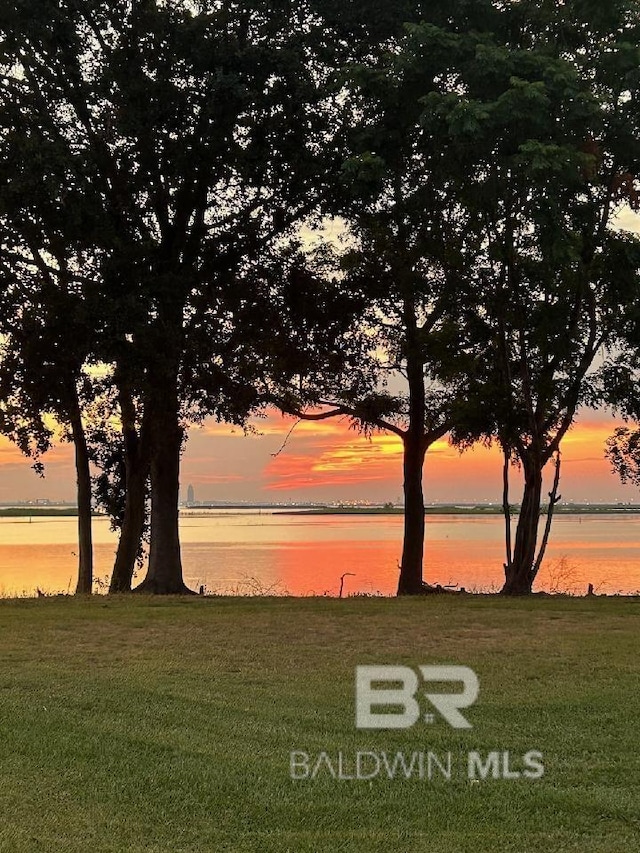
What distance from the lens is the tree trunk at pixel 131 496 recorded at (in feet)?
72.2

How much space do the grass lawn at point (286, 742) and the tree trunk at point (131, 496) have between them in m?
9.58

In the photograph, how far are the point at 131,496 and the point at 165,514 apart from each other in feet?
6.53

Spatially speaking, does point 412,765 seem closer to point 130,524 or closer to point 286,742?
point 286,742

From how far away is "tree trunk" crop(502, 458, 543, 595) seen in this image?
2062 centimetres

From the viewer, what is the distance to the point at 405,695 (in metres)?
8.79

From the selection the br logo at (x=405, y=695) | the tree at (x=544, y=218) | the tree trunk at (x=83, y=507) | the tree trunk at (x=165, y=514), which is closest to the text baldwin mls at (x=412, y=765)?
the br logo at (x=405, y=695)

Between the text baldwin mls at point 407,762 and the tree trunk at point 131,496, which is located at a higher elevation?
the tree trunk at point 131,496

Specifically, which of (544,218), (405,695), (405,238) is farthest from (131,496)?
(405,695)

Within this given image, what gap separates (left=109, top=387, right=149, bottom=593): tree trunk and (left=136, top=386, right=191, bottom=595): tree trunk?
660 millimetres

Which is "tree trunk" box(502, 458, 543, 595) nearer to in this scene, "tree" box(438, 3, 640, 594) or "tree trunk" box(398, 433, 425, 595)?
"tree" box(438, 3, 640, 594)

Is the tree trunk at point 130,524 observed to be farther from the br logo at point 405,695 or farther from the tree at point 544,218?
the br logo at point 405,695

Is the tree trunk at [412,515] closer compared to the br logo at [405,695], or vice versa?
the br logo at [405,695]

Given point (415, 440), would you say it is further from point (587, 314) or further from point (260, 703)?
point (260, 703)

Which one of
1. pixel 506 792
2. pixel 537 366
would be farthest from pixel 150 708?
pixel 537 366
